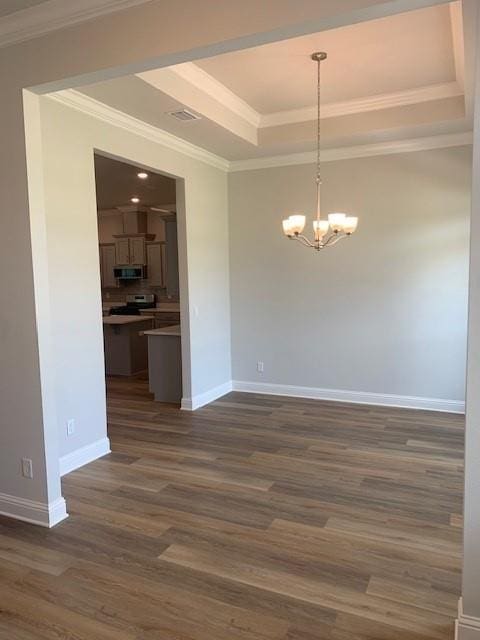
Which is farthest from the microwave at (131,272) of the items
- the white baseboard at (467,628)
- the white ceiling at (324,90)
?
the white baseboard at (467,628)

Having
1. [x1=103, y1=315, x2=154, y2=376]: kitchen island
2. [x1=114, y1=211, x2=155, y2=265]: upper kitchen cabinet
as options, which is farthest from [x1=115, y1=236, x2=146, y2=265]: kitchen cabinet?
[x1=103, y1=315, x2=154, y2=376]: kitchen island

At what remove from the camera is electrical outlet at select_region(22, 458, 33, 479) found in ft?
9.62

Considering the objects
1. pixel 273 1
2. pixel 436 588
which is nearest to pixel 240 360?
pixel 436 588

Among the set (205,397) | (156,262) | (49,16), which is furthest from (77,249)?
(156,262)

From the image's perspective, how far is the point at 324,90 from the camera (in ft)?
14.4

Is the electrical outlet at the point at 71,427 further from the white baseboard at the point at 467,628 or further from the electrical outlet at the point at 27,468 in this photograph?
the white baseboard at the point at 467,628

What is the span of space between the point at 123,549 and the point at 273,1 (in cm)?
291

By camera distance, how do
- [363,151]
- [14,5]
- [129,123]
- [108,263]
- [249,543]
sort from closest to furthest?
[14,5]
[249,543]
[129,123]
[363,151]
[108,263]

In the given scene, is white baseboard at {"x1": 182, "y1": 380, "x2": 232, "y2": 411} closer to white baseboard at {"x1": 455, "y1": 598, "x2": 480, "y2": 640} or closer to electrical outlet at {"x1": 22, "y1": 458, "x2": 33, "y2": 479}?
electrical outlet at {"x1": 22, "y1": 458, "x2": 33, "y2": 479}

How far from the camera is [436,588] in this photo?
2.31m

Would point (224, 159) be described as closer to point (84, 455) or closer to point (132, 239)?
point (84, 455)

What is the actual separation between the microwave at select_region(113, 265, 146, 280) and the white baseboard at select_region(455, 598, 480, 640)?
8.49m

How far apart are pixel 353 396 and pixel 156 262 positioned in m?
5.46

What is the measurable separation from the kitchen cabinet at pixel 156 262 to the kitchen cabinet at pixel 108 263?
31.9 inches
